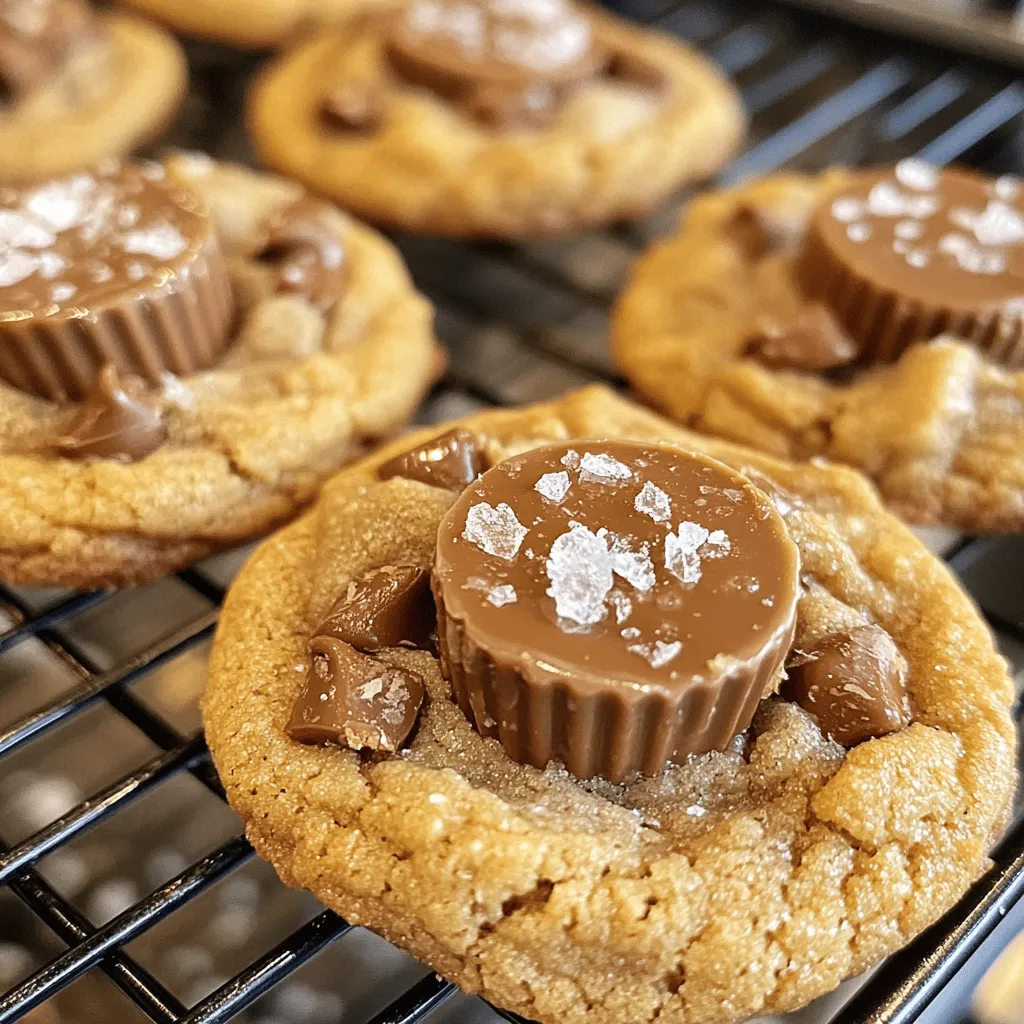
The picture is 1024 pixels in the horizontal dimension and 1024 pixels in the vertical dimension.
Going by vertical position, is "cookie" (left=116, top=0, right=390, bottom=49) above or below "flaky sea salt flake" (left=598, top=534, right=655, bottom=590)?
below

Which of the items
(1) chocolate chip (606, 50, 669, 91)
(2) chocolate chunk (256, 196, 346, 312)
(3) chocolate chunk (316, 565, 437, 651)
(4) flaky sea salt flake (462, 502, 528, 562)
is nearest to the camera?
(4) flaky sea salt flake (462, 502, 528, 562)

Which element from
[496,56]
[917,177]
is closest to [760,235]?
[917,177]

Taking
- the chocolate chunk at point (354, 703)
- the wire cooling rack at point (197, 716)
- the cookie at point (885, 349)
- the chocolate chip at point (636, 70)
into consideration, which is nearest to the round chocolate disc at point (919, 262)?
the cookie at point (885, 349)

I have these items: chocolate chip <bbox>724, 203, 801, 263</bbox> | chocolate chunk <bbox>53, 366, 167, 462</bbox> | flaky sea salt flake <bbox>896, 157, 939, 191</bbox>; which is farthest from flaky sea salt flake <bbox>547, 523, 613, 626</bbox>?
flaky sea salt flake <bbox>896, 157, 939, 191</bbox>

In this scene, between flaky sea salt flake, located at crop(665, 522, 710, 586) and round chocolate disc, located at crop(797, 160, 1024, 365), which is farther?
round chocolate disc, located at crop(797, 160, 1024, 365)

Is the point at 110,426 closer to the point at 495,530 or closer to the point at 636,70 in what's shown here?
the point at 495,530

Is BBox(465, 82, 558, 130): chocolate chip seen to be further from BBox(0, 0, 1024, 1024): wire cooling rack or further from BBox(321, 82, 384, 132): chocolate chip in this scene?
BBox(0, 0, 1024, 1024): wire cooling rack

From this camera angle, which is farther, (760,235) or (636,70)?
(636,70)
